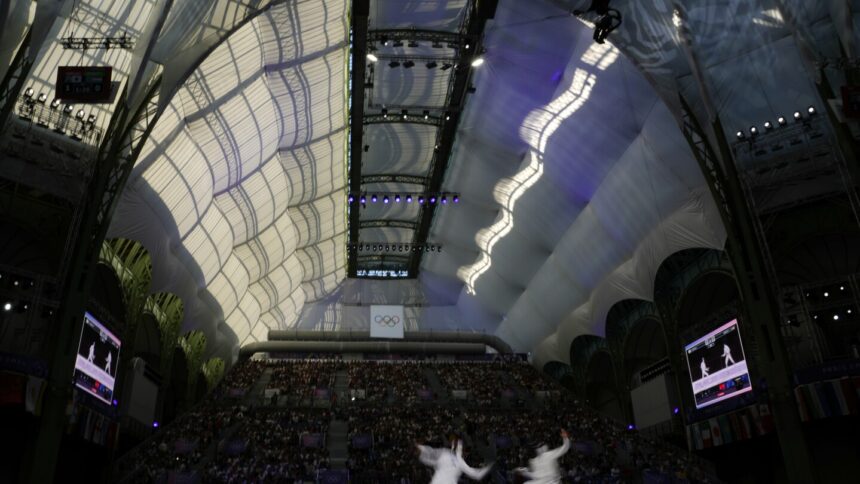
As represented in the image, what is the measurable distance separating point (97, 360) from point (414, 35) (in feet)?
78.9

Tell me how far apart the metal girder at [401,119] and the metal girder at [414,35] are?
31.4 ft

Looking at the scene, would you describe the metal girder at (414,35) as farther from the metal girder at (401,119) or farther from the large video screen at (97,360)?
the large video screen at (97,360)

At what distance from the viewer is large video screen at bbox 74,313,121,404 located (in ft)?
109

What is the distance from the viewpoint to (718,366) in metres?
36.4

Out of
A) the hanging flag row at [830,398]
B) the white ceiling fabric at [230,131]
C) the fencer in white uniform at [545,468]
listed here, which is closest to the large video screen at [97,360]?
the white ceiling fabric at [230,131]

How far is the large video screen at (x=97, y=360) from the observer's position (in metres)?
33.2

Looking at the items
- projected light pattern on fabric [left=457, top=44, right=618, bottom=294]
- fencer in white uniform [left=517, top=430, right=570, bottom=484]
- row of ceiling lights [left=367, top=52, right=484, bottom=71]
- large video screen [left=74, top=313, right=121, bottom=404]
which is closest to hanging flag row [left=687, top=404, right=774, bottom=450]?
projected light pattern on fabric [left=457, top=44, right=618, bottom=294]

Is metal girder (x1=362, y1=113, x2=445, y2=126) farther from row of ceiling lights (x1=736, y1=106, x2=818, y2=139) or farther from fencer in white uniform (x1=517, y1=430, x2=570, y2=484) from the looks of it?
fencer in white uniform (x1=517, y1=430, x2=570, y2=484)

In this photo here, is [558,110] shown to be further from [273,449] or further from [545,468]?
[545,468]

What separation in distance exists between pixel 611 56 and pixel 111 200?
2464 cm

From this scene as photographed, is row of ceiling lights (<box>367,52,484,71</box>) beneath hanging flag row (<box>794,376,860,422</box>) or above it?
above

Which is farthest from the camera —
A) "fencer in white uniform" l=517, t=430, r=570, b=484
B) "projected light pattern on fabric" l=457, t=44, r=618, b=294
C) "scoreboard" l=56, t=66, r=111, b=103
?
"projected light pattern on fabric" l=457, t=44, r=618, b=294

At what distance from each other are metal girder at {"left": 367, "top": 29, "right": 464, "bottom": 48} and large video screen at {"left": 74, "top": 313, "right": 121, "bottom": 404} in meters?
21.1

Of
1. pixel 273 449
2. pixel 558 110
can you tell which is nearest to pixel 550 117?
pixel 558 110
